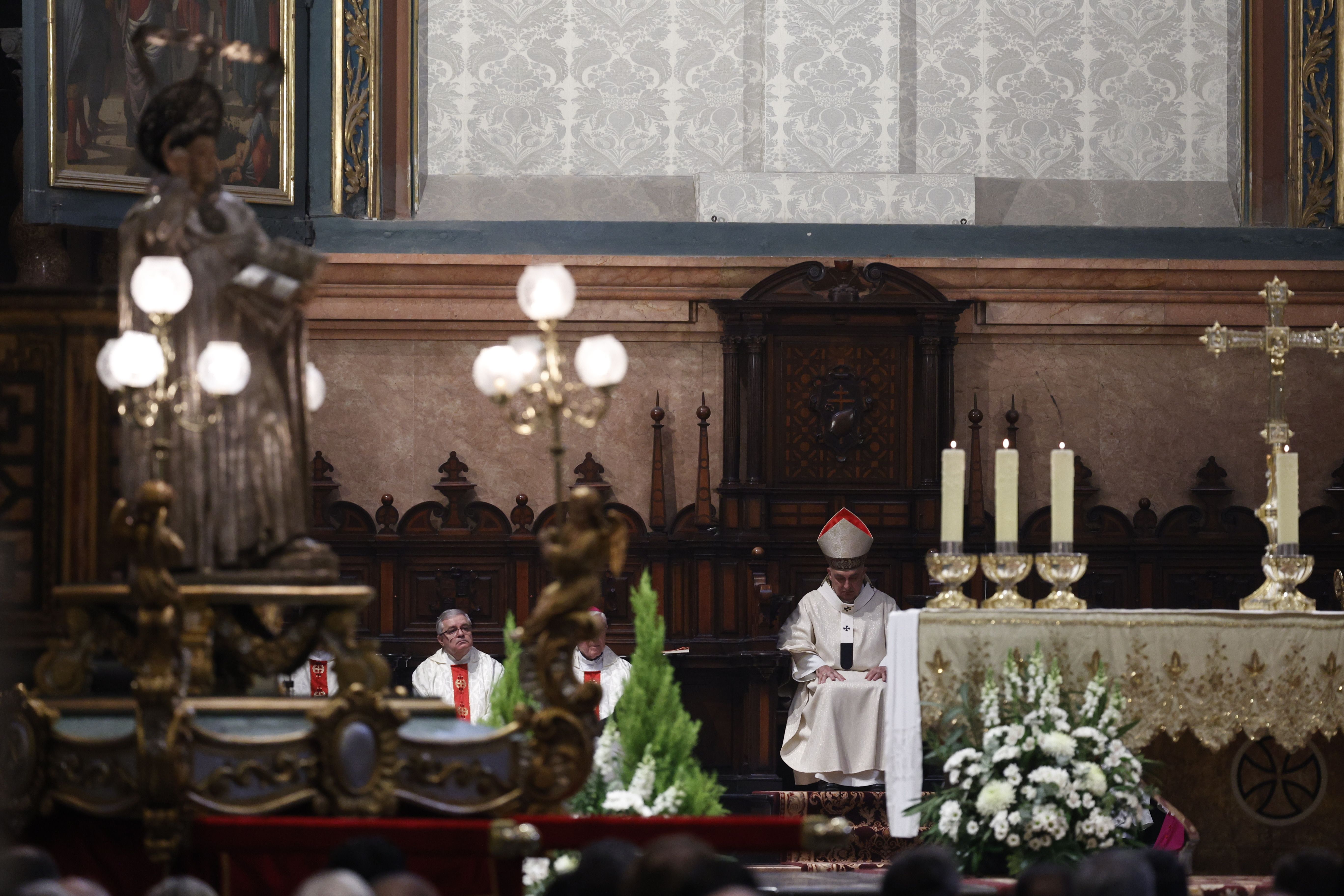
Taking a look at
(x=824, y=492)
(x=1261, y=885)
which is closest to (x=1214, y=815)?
(x=1261, y=885)

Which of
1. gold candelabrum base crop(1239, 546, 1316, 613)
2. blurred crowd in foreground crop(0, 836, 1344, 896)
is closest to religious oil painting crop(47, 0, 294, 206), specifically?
gold candelabrum base crop(1239, 546, 1316, 613)

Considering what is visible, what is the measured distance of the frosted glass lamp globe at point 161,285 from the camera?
5148mm

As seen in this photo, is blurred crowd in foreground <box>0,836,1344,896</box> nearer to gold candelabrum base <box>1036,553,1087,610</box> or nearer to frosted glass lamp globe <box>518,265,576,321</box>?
frosted glass lamp globe <box>518,265,576,321</box>

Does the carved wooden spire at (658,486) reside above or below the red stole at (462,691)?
above

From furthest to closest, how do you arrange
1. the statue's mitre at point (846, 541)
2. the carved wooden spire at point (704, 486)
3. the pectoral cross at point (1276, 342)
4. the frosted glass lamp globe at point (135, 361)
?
the carved wooden spire at point (704, 486)
the statue's mitre at point (846, 541)
the pectoral cross at point (1276, 342)
the frosted glass lamp globe at point (135, 361)

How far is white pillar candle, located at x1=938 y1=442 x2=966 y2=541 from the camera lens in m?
7.18

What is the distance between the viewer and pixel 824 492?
1079 centimetres

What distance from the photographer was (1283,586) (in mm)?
7723

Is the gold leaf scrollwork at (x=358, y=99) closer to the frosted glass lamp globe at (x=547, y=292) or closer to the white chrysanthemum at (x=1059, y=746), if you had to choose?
the frosted glass lamp globe at (x=547, y=292)

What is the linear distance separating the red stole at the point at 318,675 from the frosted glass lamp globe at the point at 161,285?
5129mm

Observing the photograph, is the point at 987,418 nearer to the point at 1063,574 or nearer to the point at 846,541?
the point at 846,541

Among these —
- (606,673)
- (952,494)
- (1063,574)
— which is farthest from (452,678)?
(1063,574)

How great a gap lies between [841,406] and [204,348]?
5.89 m

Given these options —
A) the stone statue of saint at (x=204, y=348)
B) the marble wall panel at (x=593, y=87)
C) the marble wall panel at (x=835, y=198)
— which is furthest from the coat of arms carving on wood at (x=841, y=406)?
the stone statue of saint at (x=204, y=348)
